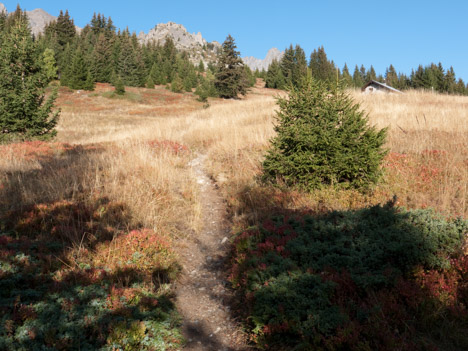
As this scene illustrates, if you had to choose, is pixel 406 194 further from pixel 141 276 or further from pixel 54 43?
pixel 54 43

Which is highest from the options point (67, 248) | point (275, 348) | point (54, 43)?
point (54, 43)

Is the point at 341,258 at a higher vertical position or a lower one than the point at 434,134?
lower

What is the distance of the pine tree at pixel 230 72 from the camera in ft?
148

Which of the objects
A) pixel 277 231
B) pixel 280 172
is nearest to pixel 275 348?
pixel 277 231

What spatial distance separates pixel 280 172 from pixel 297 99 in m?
1.78

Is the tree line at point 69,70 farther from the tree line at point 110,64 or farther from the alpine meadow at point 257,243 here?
the alpine meadow at point 257,243

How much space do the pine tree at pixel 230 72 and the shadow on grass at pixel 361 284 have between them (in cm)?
4379

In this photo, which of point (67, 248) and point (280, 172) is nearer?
point (67, 248)

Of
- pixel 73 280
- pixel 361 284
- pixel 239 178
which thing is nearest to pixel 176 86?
pixel 239 178

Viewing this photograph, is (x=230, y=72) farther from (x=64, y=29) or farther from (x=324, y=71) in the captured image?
(x=64, y=29)

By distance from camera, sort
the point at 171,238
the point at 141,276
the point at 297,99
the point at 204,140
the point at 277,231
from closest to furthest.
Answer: the point at 141,276 → the point at 277,231 → the point at 171,238 → the point at 297,99 → the point at 204,140

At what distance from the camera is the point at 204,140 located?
1412cm

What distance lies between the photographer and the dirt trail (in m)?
3.38

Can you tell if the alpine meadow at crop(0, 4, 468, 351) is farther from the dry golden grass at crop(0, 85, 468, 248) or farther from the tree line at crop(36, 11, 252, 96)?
the tree line at crop(36, 11, 252, 96)
